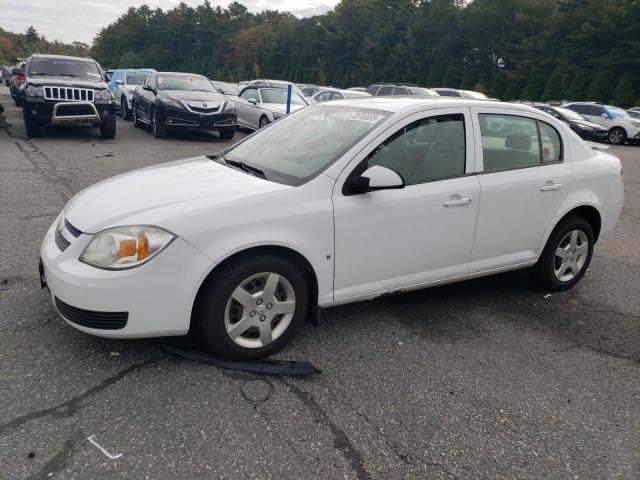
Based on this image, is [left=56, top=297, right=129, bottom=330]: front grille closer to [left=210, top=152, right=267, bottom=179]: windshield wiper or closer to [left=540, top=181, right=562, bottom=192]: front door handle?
[left=210, top=152, right=267, bottom=179]: windshield wiper

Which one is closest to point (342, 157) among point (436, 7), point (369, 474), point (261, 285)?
point (261, 285)

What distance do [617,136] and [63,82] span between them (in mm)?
20140

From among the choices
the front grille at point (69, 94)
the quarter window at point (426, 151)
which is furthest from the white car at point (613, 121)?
the quarter window at point (426, 151)

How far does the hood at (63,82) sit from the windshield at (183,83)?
6.21ft

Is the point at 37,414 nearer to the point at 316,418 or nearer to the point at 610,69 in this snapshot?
the point at 316,418

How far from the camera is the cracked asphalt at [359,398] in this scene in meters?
2.43

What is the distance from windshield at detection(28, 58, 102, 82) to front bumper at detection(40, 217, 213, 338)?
10602 millimetres

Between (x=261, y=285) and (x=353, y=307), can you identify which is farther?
(x=353, y=307)

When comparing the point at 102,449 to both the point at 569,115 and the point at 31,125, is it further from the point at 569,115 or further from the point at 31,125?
the point at 569,115

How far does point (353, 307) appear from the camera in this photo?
13.5 ft

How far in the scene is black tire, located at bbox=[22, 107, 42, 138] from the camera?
1162 cm

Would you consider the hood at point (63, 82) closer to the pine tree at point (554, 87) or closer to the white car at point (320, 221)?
the white car at point (320, 221)

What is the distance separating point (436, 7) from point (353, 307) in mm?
57329

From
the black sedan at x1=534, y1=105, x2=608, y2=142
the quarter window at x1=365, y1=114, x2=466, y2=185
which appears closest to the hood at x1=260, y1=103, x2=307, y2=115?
the quarter window at x1=365, y1=114, x2=466, y2=185
